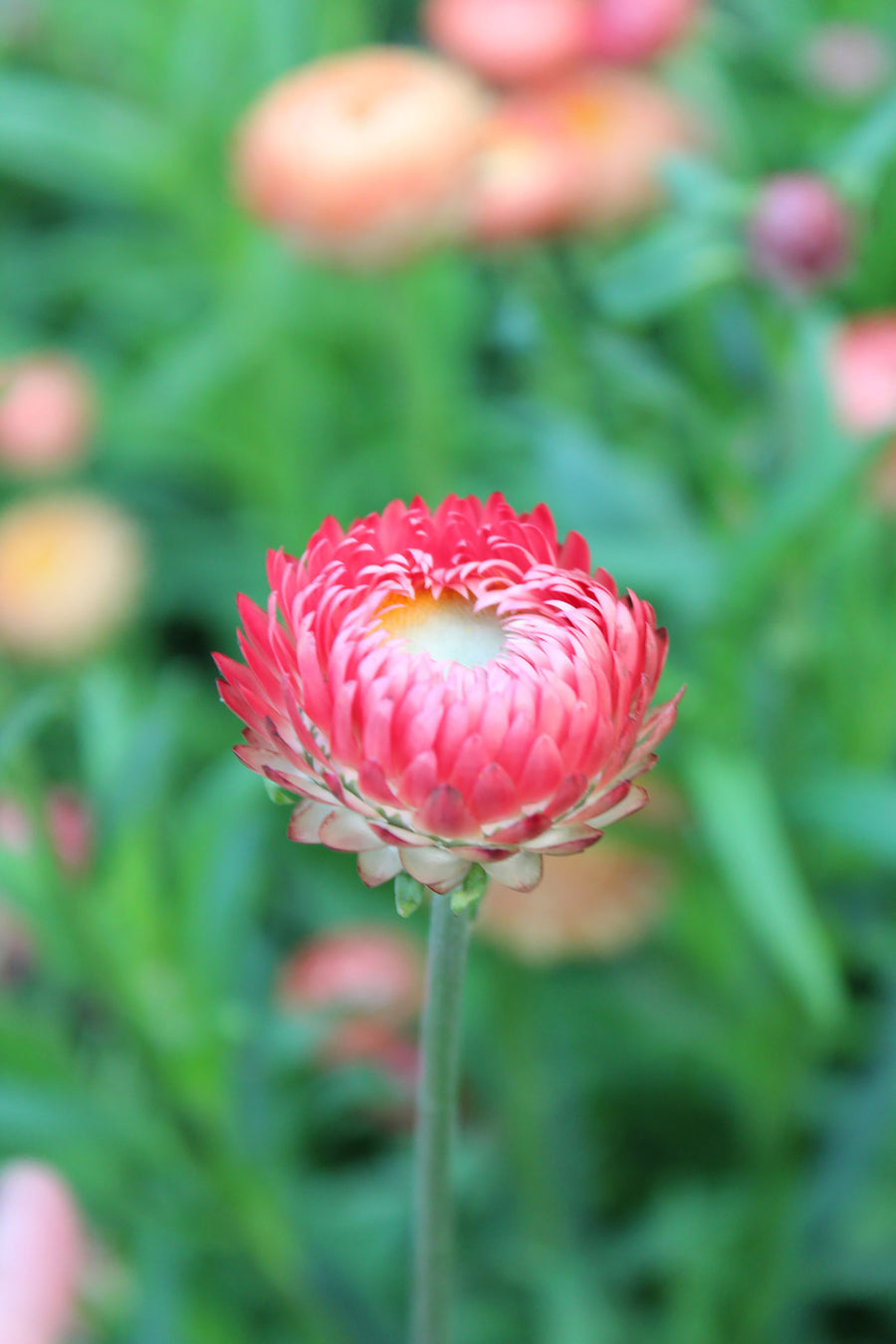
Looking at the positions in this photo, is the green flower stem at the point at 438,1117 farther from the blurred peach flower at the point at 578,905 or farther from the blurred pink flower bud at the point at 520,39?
the blurred pink flower bud at the point at 520,39

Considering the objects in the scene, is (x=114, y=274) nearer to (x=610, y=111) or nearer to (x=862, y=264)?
(x=610, y=111)

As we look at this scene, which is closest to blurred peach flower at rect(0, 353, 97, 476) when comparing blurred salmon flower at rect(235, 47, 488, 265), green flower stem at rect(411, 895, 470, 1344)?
blurred salmon flower at rect(235, 47, 488, 265)

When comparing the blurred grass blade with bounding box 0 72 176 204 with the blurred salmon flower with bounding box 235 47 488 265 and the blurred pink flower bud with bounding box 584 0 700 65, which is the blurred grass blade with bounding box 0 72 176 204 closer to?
the blurred salmon flower with bounding box 235 47 488 265

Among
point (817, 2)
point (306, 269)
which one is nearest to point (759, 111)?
point (817, 2)

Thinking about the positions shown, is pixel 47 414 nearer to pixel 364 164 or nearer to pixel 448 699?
pixel 364 164

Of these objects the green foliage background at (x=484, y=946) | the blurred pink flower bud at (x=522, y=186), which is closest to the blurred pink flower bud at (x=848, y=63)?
the green foliage background at (x=484, y=946)
